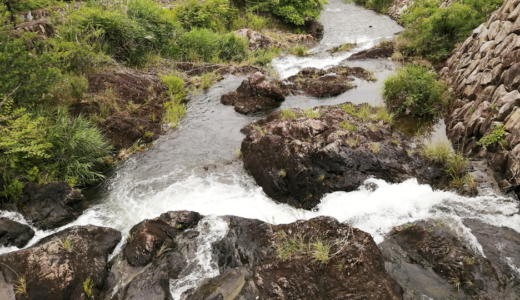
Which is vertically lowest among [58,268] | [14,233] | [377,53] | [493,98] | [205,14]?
[377,53]

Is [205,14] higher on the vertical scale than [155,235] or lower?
higher

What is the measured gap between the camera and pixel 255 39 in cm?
1945

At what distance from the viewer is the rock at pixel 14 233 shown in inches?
223

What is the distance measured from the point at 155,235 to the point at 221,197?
2.14 m

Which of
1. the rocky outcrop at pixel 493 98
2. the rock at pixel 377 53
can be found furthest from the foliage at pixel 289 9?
the rocky outcrop at pixel 493 98

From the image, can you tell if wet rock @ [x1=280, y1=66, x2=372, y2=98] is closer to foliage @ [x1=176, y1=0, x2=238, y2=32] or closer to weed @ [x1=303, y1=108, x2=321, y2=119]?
weed @ [x1=303, y1=108, x2=321, y2=119]

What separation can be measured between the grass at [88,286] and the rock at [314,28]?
72.1ft

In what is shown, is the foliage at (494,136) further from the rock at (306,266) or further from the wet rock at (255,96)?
the wet rock at (255,96)

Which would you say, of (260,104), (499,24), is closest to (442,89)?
(499,24)

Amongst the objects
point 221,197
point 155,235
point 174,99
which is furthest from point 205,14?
point 155,235

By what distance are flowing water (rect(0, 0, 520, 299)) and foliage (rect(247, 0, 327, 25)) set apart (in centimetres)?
1486

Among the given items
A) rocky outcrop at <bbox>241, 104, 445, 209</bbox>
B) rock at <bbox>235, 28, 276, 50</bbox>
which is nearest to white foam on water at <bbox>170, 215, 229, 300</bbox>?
rocky outcrop at <bbox>241, 104, 445, 209</bbox>

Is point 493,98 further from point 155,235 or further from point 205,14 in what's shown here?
point 205,14

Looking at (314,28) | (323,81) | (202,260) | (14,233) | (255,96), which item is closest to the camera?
(202,260)
